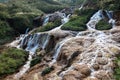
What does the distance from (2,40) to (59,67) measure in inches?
837

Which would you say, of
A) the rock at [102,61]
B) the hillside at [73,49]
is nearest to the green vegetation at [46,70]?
the hillside at [73,49]

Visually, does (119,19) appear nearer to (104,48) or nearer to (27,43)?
(104,48)

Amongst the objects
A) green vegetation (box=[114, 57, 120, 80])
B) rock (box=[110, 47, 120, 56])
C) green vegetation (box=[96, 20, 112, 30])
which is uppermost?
green vegetation (box=[96, 20, 112, 30])

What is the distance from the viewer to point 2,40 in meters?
48.1

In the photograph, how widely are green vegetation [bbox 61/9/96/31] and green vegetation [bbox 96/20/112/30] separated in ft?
7.17

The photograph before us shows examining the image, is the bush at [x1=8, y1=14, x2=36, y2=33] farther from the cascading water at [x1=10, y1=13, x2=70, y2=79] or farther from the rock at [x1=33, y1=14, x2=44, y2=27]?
the cascading water at [x1=10, y1=13, x2=70, y2=79]

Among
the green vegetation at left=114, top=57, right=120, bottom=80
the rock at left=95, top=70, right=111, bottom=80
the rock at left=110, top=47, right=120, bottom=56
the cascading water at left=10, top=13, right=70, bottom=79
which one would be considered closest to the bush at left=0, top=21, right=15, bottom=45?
the cascading water at left=10, top=13, right=70, bottom=79

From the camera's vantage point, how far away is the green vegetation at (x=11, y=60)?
105 feet

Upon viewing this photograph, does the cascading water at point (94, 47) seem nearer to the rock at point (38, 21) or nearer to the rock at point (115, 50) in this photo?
the rock at point (115, 50)

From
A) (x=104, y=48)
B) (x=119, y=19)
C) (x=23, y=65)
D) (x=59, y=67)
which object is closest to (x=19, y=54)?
(x=23, y=65)

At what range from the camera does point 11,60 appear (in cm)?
3416

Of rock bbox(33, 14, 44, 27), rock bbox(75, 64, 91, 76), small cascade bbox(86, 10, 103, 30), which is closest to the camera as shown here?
rock bbox(75, 64, 91, 76)

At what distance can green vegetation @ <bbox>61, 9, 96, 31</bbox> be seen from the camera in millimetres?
40719

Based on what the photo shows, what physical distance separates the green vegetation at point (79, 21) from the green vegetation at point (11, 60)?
833 cm
